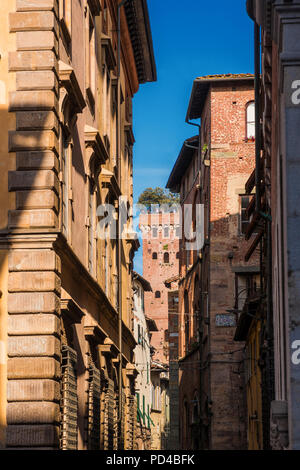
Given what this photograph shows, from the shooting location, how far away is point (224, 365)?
3997 centimetres

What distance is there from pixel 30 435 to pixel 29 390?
0.68 m

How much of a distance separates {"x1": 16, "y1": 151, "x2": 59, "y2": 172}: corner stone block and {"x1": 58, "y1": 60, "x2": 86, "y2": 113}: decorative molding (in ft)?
6.28

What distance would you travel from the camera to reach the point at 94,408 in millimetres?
21047

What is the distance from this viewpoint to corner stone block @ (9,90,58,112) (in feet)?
52.3

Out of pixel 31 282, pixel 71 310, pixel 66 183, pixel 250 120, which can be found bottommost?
pixel 71 310

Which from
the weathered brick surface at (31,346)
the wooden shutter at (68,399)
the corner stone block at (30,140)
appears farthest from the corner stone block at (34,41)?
the wooden shutter at (68,399)

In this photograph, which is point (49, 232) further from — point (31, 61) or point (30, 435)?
point (30, 435)

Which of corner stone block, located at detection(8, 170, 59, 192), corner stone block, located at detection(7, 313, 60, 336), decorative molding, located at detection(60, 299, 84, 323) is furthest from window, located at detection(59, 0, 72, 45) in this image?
corner stone block, located at detection(7, 313, 60, 336)

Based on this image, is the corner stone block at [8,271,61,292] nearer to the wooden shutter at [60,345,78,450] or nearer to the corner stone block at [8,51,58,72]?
the wooden shutter at [60,345,78,450]

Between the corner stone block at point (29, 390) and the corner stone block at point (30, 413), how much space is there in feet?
0.29

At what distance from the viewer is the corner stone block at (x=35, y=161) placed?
15719mm

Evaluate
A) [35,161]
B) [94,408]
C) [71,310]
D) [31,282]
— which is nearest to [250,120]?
[94,408]

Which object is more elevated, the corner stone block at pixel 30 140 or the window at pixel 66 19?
the window at pixel 66 19

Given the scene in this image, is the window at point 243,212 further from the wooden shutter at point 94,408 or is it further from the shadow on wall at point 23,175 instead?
the shadow on wall at point 23,175
